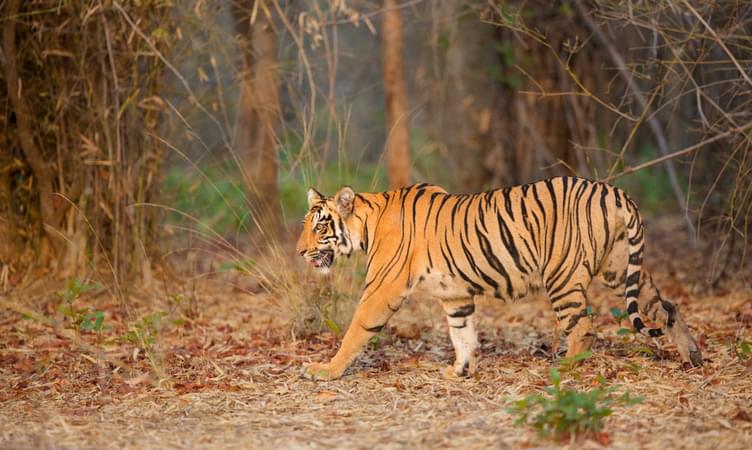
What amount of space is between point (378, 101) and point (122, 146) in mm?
20242

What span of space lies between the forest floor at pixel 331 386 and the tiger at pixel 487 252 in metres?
0.25

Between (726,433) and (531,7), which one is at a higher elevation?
(531,7)

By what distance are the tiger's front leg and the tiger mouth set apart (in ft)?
1.50

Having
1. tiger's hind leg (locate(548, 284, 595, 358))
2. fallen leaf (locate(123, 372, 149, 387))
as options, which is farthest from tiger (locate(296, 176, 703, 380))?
fallen leaf (locate(123, 372, 149, 387))

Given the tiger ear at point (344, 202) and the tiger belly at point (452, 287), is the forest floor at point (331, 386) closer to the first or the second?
the tiger belly at point (452, 287)

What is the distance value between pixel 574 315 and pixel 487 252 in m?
0.63

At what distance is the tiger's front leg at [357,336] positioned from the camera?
18.0 ft

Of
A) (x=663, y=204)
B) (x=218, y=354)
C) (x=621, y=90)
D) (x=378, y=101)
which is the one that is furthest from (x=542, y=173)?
(x=378, y=101)

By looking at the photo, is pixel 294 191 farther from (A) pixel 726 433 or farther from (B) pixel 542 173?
(A) pixel 726 433

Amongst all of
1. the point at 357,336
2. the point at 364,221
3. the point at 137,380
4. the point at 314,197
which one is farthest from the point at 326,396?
the point at 314,197

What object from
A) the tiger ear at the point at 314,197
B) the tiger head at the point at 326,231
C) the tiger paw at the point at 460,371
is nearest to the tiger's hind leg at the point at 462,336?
the tiger paw at the point at 460,371

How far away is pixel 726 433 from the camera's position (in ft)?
13.8

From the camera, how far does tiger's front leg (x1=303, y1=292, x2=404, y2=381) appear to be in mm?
5500

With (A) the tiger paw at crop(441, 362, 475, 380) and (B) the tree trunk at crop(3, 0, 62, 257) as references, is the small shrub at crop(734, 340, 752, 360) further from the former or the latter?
(B) the tree trunk at crop(3, 0, 62, 257)
